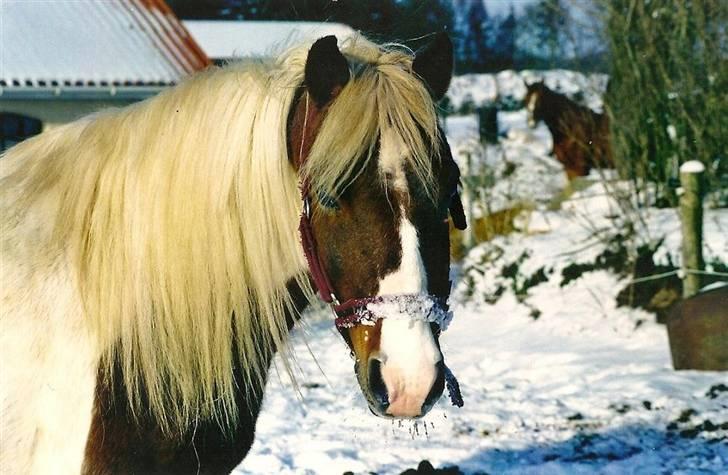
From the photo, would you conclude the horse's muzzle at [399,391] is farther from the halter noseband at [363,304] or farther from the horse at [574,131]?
the horse at [574,131]

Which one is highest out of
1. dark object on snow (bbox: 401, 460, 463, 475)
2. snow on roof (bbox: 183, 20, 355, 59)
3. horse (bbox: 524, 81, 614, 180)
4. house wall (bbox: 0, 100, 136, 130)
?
snow on roof (bbox: 183, 20, 355, 59)

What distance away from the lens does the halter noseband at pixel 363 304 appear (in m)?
1.64

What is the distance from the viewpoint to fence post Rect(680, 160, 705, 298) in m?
6.00

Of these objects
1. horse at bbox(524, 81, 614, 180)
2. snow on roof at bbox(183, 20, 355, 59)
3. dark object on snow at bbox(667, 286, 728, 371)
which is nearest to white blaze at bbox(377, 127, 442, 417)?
dark object on snow at bbox(667, 286, 728, 371)

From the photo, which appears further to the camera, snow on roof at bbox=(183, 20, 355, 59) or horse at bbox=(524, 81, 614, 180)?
snow on roof at bbox=(183, 20, 355, 59)

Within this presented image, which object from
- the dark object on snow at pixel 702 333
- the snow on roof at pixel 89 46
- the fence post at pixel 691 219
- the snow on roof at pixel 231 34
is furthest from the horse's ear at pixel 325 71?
the snow on roof at pixel 231 34

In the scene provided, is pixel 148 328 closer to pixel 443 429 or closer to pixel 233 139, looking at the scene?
pixel 233 139

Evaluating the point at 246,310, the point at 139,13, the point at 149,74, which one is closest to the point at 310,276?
the point at 246,310

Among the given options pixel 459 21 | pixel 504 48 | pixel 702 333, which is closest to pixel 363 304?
pixel 702 333

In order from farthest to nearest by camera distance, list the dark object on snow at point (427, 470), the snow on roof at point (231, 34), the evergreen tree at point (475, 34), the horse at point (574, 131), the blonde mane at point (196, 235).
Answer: the snow on roof at point (231, 34) → the evergreen tree at point (475, 34) → the horse at point (574, 131) → the dark object on snow at point (427, 470) → the blonde mane at point (196, 235)

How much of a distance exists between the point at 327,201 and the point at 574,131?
906cm

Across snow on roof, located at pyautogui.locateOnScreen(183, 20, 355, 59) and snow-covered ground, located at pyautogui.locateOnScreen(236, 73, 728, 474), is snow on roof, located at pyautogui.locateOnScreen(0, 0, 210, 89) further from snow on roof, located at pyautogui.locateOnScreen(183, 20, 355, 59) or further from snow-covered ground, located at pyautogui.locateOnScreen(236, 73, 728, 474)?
snow on roof, located at pyautogui.locateOnScreen(183, 20, 355, 59)

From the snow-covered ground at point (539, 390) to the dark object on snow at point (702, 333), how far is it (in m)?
0.10

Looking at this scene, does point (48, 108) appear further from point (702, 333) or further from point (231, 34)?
point (231, 34)
